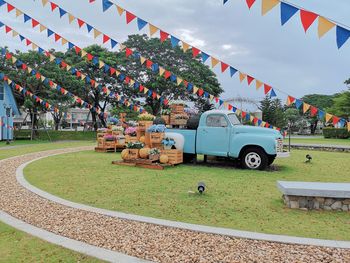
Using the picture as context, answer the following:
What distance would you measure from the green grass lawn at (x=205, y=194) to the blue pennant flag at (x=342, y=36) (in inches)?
122

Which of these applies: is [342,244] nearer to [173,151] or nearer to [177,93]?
[173,151]

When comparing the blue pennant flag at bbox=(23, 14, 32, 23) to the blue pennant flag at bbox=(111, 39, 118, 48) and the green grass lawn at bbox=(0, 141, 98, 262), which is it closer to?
the blue pennant flag at bbox=(111, 39, 118, 48)

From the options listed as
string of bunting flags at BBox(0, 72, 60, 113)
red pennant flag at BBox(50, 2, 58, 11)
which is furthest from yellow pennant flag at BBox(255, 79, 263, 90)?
string of bunting flags at BBox(0, 72, 60, 113)

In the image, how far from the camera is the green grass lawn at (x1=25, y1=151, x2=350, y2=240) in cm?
510

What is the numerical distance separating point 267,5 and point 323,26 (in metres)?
1.13

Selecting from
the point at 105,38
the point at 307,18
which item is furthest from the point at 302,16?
the point at 105,38

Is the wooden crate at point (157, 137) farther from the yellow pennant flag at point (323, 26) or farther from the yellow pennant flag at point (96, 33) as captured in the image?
the yellow pennant flag at point (323, 26)

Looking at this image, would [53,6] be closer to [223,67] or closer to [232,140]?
[223,67]

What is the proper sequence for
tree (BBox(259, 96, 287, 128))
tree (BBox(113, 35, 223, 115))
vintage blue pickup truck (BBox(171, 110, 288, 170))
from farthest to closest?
tree (BBox(259, 96, 287, 128)) < tree (BBox(113, 35, 223, 115)) < vintage blue pickup truck (BBox(171, 110, 288, 170))

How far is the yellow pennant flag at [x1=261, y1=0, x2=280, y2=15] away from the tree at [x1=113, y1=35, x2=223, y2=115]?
79.6ft

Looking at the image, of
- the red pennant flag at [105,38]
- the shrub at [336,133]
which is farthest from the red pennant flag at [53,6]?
the shrub at [336,133]

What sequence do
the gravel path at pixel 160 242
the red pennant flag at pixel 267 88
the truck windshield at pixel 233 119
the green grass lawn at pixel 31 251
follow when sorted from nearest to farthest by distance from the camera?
the green grass lawn at pixel 31 251 < the gravel path at pixel 160 242 < the truck windshield at pixel 233 119 < the red pennant flag at pixel 267 88

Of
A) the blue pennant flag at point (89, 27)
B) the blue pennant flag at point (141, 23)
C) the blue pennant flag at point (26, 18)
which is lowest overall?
the blue pennant flag at point (141, 23)

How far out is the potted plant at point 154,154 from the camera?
11028 millimetres
